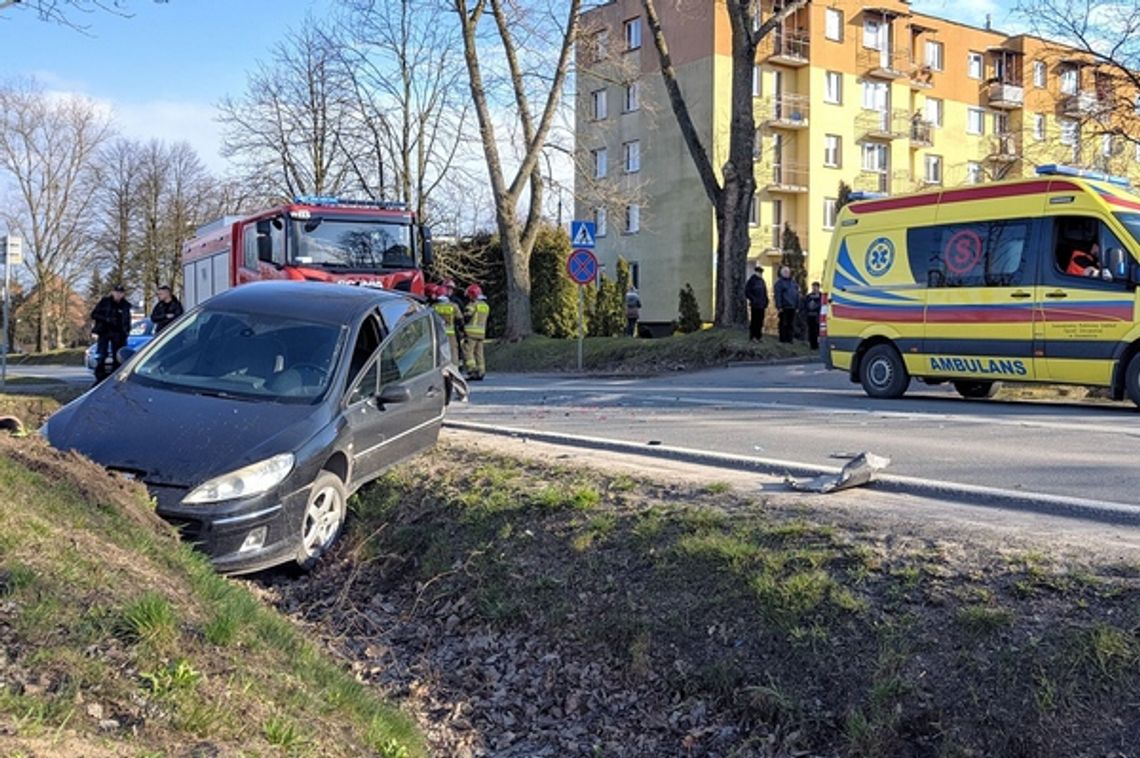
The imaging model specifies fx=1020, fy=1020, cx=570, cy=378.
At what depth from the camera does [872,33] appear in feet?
159

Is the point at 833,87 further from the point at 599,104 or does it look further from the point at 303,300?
the point at 303,300

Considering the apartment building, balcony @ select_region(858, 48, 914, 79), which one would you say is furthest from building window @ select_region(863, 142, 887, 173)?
balcony @ select_region(858, 48, 914, 79)

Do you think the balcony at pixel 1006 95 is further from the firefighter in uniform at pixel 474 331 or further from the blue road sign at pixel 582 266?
the firefighter in uniform at pixel 474 331

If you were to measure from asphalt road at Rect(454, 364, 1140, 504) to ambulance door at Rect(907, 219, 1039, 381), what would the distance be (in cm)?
59

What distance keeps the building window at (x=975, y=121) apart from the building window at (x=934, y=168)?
301 cm

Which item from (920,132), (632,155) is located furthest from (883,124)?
(632,155)

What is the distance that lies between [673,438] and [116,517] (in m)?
5.93

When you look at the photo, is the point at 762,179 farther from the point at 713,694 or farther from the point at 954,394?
the point at 713,694

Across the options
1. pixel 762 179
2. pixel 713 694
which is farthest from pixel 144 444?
pixel 762 179

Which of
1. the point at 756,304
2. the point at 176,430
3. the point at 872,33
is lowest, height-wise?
the point at 176,430

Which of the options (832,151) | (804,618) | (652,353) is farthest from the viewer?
(832,151)

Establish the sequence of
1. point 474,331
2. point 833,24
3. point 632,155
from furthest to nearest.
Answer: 1. point 632,155
2. point 833,24
3. point 474,331

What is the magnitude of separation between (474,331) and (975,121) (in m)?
45.9

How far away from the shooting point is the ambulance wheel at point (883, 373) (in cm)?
1432
